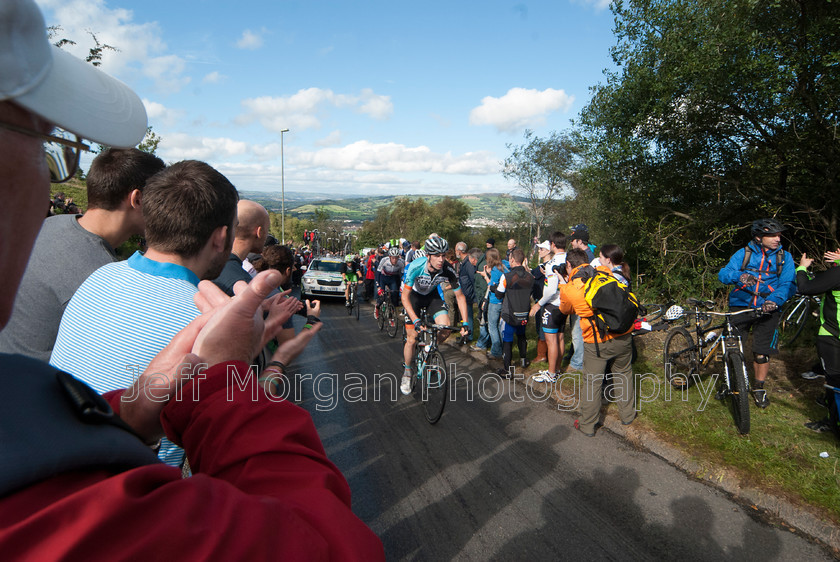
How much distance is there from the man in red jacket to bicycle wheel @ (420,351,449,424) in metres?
4.55

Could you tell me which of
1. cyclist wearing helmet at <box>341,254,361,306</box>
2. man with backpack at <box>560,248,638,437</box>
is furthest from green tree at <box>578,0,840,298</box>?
cyclist wearing helmet at <box>341,254,361,306</box>

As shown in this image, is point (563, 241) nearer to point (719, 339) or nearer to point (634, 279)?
point (719, 339)

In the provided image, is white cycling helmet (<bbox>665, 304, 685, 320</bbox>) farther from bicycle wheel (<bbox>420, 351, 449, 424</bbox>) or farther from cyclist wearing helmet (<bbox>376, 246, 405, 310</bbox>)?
cyclist wearing helmet (<bbox>376, 246, 405, 310</bbox>)

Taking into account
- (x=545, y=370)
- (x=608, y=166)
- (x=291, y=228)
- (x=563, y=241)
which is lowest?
(x=291, y=228)

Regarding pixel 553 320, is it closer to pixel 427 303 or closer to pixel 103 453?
pixel 427 303

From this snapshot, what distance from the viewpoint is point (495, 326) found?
806 centimetres

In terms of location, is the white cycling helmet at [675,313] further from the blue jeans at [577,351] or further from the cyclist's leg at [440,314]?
the cyclist's leg at [440,314]

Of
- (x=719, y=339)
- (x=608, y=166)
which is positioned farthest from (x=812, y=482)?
(x=608, y=166)

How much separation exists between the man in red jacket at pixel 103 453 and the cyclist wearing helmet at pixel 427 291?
5278 millimetres

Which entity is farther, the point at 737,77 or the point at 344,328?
the point at 344,328

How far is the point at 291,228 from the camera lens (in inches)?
4077

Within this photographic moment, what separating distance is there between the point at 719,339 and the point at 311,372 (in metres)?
5.98

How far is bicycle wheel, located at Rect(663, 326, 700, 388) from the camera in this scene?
6047 millimetres

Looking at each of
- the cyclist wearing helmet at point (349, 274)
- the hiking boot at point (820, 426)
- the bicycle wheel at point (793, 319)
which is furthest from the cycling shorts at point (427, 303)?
the cyclist wearing helmet at point (349, 274)
